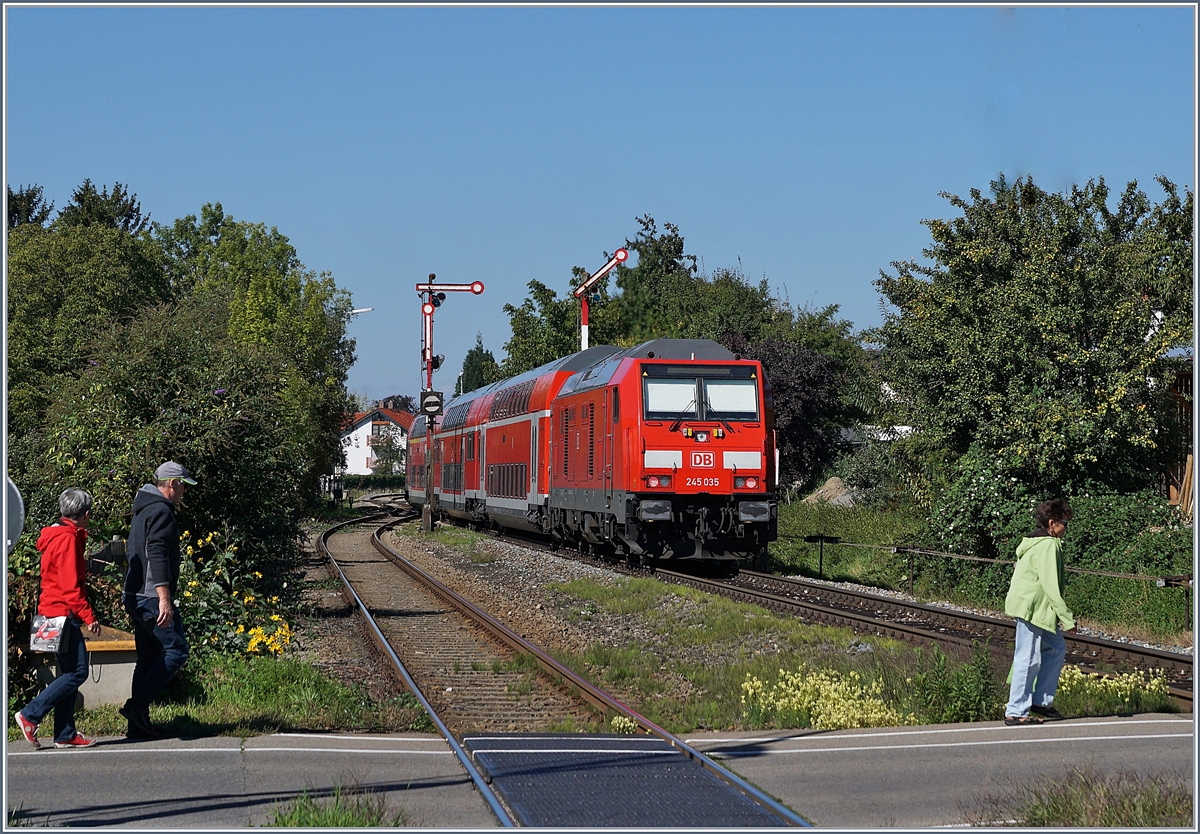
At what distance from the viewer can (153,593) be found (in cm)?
833

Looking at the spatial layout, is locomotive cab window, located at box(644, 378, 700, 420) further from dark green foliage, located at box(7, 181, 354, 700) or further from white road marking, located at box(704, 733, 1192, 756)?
white road marking, located at box(704, 733, 1192, 756)

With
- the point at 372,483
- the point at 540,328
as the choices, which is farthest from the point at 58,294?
the point at 372,483

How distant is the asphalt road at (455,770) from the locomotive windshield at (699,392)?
464 inches

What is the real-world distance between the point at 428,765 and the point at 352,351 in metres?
68.8

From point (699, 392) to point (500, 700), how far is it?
382 inches

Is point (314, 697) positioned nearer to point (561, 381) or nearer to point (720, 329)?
point (561, 381)

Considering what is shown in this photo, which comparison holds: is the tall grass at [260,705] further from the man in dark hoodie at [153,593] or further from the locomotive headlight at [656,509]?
the locomotive headlight at [656,509]

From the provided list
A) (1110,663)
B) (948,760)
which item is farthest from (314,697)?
(1110,663)

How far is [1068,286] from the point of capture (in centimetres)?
2097

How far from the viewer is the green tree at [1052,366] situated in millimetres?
20438

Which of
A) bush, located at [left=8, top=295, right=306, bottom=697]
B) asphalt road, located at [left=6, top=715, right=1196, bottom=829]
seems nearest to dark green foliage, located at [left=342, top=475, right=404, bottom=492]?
bush, located at [left=8, top=295, right=306, bottom=697]

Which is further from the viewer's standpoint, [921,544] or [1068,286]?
[921,544]

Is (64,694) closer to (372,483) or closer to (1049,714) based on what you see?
(1049,714)

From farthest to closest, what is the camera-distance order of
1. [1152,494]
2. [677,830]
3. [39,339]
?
[39,339] < [1152,494] < [677,830]
